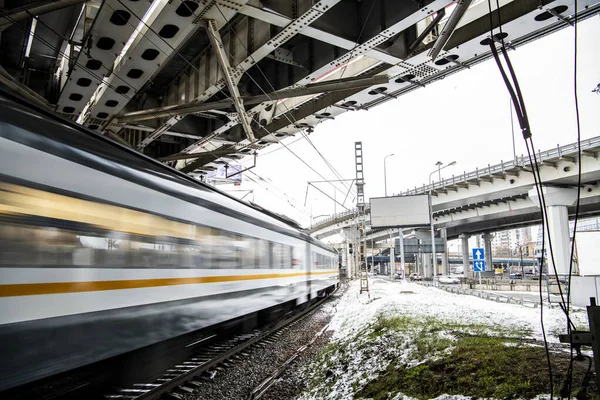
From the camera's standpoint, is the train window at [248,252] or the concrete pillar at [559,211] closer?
the train window at [248,252]

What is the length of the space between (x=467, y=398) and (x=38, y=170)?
4751 millimetres

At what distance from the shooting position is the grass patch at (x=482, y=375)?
167 inches

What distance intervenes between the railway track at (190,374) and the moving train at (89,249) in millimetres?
688

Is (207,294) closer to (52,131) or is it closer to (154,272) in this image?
(154,272)

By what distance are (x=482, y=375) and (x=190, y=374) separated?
4.09 meters

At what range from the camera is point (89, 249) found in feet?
14.1

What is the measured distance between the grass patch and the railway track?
2.56 meters

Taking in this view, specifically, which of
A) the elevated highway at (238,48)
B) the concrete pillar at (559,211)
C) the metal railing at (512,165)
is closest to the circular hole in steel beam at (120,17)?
the elevated highway at (238,48)

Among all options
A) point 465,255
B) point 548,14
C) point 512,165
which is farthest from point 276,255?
point 465,255

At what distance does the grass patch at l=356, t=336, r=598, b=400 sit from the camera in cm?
424

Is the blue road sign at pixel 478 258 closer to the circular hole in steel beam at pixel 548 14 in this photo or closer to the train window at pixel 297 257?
the train window at pixel 297 257

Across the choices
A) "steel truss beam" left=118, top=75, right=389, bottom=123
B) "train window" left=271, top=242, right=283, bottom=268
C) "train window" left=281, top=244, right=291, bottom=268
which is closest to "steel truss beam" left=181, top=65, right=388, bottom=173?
"steel truss beam" left=118, top=75, right=389, bottom=123

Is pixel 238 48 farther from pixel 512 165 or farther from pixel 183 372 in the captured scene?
pixel 512 165

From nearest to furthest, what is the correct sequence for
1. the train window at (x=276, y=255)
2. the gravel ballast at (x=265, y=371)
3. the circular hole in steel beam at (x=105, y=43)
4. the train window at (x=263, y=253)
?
the gravel ballast at (x=265, y=371), the circular hole in steel beam at (x=105, y=43), the train window at (x=263, y=253), the train window at (x=276, y=255)
